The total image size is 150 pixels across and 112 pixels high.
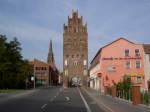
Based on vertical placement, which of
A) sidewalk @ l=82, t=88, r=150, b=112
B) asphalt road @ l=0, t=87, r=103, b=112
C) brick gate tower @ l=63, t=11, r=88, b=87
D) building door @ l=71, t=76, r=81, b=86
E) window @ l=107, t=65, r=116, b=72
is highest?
brick gate tower @ l=63, t=11, r=88, b=87

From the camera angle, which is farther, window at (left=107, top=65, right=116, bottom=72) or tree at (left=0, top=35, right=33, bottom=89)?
tree at (left=0, top=35, right=33, bottom=89)

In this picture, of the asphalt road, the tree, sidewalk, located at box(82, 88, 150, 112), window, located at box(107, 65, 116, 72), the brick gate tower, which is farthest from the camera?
the brick gate tower

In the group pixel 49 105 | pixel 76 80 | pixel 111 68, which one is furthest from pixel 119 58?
pixel 76 80

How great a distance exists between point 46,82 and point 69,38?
39980mm

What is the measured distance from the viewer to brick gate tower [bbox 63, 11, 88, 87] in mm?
136875

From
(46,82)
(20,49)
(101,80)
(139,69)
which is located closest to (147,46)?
(139,69)

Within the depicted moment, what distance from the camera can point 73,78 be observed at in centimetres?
14050

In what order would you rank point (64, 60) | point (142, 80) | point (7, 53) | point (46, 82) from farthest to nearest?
point (46, 82)
point (64, 60)
point (7, 53)
point (142, 80)

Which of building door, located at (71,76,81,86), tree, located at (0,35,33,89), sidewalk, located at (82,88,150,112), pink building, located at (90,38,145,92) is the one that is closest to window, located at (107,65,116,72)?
pink building, located at (90,38,145,92)

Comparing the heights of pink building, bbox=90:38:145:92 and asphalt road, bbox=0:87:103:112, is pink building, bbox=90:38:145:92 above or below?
above

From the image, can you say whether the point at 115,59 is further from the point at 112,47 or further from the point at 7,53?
the point at 7,53

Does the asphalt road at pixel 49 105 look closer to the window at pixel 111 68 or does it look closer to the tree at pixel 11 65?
the window at pixel 111 68

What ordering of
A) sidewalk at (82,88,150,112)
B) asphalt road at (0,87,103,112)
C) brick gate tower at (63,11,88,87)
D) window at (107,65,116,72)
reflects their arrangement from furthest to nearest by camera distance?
brick gate tower at (63,11,88,87)
window at (107,65,116,72)
asphalt road at (0,87,103,112)
sidewalk at (82,88,150,112)

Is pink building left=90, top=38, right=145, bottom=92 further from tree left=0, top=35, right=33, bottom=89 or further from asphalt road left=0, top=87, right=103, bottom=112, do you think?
asphalt road left=0, top=87, right=103, bottom=112
